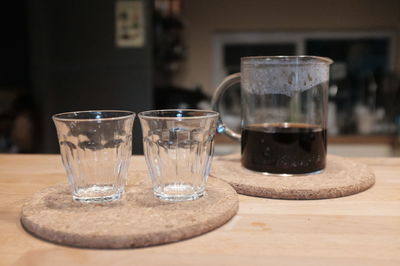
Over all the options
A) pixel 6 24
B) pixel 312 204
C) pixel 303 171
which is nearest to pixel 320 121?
pixel 303 171

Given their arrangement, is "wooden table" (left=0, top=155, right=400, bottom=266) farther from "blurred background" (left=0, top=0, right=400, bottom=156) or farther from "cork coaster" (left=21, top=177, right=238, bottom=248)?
"blurred background" (left=0, top=0, right=400, bottom=156)

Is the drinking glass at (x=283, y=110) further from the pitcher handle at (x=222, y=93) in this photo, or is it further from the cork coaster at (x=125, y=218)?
the cork coaster at (x=125, y=218)

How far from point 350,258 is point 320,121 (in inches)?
16.6

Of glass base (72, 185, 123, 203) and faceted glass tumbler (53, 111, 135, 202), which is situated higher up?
faceted glass tumbler (53, 111, 135, 202)

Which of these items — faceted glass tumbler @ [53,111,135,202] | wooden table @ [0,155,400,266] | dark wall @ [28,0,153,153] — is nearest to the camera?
wooden table @ [0,155,400,266]

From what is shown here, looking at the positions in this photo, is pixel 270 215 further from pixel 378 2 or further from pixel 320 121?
pixel 378 2

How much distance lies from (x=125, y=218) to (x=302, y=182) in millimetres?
291

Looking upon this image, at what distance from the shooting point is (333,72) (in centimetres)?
347

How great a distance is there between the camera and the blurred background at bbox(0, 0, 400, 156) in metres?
2.23

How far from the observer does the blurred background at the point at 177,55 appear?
7.32 feet

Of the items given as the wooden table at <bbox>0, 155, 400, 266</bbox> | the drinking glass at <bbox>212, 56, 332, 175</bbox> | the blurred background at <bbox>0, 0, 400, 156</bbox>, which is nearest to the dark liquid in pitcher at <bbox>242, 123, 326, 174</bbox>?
the drinking glass at <bbox>212, 56, 332, 175</bbox>

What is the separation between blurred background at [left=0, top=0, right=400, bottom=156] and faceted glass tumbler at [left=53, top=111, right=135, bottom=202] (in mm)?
1605

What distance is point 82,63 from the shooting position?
2.28m

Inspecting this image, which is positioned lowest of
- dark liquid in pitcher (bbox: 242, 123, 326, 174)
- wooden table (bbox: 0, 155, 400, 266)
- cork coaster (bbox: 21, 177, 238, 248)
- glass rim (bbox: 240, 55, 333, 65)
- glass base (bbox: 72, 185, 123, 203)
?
wooden table (bbox: 0, 155, 400, 266)
